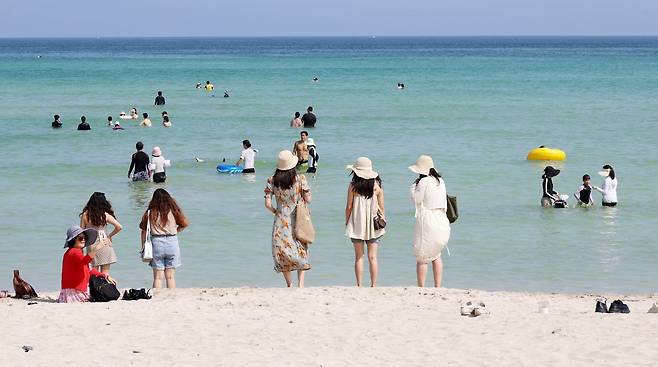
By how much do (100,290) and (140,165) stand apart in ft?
44.8

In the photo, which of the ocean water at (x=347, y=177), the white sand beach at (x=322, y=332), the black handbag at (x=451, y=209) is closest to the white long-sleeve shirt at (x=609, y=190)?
the ocean water at (x=347, y=177)

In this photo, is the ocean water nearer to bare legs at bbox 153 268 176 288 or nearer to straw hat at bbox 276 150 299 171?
bare legs at bbox 153 268 176 288

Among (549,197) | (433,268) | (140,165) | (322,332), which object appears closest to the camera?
(322,332)

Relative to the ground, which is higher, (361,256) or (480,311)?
(361,256)

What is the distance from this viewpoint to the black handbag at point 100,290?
11.8 m

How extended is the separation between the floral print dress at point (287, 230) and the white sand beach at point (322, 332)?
15.9 inches

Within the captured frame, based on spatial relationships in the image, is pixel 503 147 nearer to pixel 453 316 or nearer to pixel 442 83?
pixel 453 316

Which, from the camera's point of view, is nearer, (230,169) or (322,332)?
(322,332)

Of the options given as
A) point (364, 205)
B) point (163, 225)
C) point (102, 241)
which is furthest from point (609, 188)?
point (102, 241)

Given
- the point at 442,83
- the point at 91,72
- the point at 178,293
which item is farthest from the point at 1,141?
the point at 91,72

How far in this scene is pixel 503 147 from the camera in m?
34.3

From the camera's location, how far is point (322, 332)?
1041 centimetres

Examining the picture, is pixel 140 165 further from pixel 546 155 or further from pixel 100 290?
pixel 100 290

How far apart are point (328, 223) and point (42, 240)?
499cm
